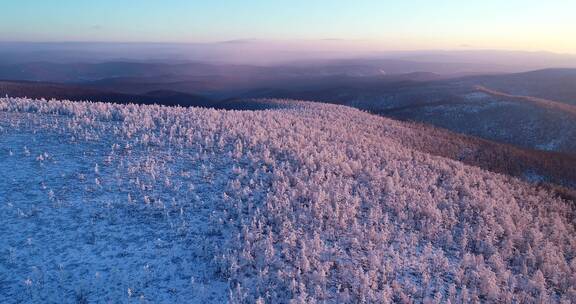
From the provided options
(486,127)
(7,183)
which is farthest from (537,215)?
(486,127)

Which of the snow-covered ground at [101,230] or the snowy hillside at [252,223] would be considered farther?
the snowy hillside at [252,223]

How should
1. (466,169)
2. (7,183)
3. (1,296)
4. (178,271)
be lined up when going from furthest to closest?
1. (466,169)
2. (7,183)
3. (178,271)
4. (1,296)

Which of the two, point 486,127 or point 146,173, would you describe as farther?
point 486,127

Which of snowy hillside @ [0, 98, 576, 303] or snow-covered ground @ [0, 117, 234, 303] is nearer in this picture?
snow-covered ground @ [0, 117, 234, 303]

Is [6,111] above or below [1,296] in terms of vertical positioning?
above

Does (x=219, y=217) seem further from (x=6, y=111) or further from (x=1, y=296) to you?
(x=6, y=111)

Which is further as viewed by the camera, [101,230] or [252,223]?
[252,223]

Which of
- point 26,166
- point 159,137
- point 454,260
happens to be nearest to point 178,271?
point 454,260

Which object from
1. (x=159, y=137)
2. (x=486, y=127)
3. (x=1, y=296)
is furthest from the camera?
(x=486, y=127)
